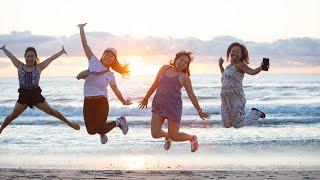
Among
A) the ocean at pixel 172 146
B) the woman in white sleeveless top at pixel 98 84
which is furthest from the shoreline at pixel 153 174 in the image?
the woman in white sleeveless top at pixel 98 84

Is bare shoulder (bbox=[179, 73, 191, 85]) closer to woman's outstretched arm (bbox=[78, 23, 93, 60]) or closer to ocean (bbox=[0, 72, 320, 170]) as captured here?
woman's outstretched arm (bbox=[78, 23, 93, 60])

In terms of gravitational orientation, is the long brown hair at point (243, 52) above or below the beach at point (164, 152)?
above

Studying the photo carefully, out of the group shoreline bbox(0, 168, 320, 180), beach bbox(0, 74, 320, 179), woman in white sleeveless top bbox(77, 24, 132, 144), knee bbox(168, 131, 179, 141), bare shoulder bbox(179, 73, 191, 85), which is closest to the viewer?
woman in white sleeveless top bbox(77, 24, 132, 144)

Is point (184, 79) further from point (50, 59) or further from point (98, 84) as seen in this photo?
point (50, 59)

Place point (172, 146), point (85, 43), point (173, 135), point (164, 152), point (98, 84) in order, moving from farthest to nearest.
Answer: point (172, 146)
point (164, 152)
point (173, 135)
point (98, 84)
point (85, 43)

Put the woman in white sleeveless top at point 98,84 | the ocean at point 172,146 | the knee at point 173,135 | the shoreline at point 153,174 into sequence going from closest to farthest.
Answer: the woman in white sleeveless top at point 98,84 → the knee at point 173,135 → the shoreline at point 153,174 → the ocean at point 172,146

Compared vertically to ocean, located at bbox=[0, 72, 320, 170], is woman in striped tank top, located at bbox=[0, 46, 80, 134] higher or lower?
higher

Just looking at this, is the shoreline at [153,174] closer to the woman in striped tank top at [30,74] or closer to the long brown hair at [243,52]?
the woman in striped tank top at [30,74]

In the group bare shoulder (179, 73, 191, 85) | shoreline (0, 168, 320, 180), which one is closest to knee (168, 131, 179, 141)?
bare shoulder (179, 73, 191, 85)

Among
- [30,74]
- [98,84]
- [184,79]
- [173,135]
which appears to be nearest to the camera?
[98,84]

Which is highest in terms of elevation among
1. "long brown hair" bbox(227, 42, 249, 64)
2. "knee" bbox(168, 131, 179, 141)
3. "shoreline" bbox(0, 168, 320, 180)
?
"long brown hair" bbox(227, 42, 249, 64)

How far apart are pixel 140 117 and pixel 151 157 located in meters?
15.9

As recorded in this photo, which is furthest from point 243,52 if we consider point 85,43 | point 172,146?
point 172,146

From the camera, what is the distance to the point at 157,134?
12.3 m
